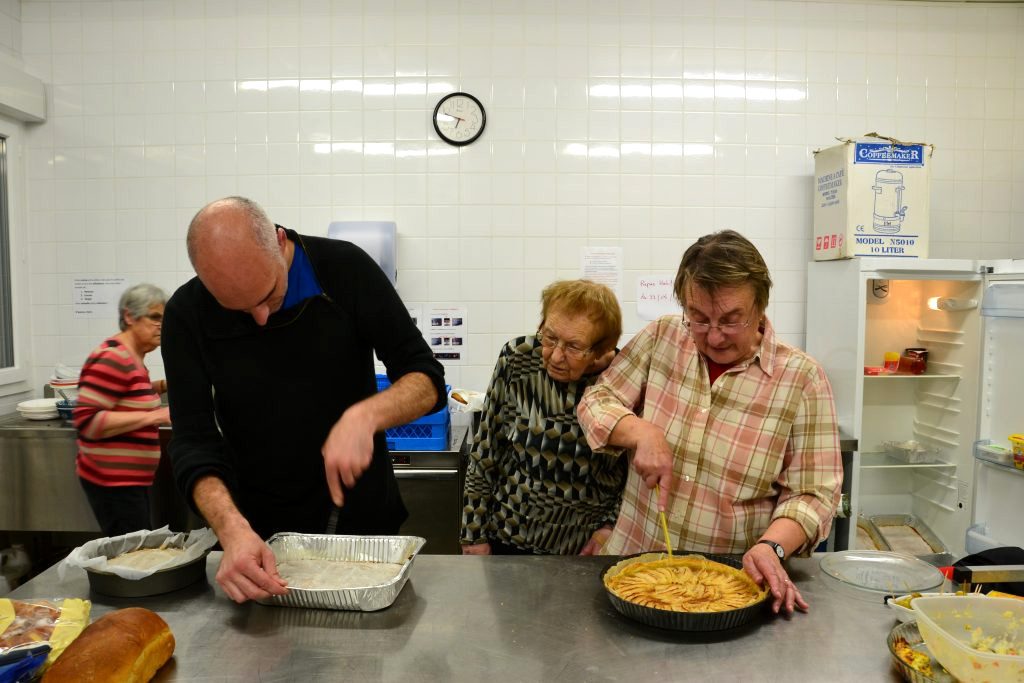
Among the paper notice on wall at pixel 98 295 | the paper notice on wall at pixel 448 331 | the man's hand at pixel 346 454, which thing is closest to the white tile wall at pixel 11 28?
the paper notice on wall at pixel 98 295

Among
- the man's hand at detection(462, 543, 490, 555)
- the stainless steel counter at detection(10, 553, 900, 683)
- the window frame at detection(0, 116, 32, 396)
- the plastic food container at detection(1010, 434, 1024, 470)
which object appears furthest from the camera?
the window frame at detection(0, 116, 32, 396)

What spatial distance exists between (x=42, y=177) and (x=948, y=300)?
4815 mm

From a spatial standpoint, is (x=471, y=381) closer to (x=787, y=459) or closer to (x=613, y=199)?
(x=613, y=199)

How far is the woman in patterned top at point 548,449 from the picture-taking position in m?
2.10

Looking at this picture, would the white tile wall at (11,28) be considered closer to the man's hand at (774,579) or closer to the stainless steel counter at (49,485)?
the stainless steel counter at (49,485)

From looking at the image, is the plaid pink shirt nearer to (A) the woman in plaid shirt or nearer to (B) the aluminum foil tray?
(A) the woman in plaid shirt

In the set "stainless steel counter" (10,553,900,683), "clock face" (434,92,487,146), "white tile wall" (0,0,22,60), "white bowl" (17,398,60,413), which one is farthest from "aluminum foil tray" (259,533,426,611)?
"white tile wall" (0,0,22,60)

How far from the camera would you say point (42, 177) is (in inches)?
157

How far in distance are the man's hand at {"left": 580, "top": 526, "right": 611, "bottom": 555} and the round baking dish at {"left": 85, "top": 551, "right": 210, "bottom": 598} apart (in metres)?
1.08

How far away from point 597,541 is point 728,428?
57cm

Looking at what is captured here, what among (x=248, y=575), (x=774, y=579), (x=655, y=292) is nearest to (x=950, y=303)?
(x=655, y=292)

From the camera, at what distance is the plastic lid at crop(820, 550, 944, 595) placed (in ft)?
5.34

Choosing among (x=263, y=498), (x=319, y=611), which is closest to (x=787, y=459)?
(x=319, y=611)

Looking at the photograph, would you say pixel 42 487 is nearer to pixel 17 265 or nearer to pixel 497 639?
pixel 17 265
